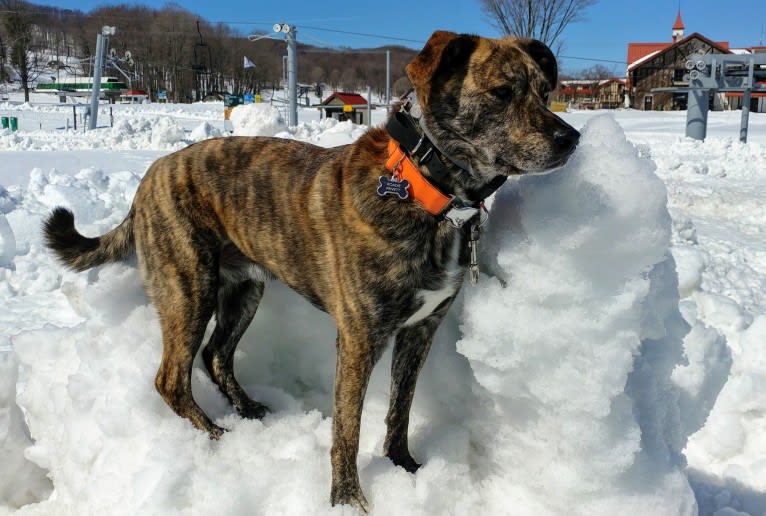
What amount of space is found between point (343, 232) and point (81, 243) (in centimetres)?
160

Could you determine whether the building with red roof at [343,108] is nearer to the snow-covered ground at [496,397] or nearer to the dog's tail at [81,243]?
the dog's tail at [81,243]

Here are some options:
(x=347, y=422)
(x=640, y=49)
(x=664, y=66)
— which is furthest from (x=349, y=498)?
(x=640, y=49)

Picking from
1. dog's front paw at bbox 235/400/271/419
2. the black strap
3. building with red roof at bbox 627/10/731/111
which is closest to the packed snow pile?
the black strap

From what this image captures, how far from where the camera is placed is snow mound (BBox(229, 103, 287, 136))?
6.83 m

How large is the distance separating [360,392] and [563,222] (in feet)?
3.37

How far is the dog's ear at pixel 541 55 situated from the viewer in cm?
271

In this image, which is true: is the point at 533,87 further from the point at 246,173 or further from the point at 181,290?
the point at 181,290

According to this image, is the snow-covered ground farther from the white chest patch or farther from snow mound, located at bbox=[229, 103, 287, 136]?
snow mound, located at bbox=[229, 103, 287, 136]

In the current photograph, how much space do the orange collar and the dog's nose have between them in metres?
0.42

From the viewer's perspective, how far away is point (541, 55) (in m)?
2.73

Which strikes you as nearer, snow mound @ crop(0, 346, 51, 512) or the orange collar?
the orange collar

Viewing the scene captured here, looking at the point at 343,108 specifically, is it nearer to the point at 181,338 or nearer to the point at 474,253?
the point at 181,338

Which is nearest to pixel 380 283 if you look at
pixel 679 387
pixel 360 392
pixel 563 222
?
pixel 360 392

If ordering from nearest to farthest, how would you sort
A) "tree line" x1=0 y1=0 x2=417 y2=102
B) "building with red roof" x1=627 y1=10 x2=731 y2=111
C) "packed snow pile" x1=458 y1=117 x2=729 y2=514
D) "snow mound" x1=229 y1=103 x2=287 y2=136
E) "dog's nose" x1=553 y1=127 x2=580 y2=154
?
"dog's nose" x1=553 y1=127 x2=580 y2=154
"packed snow pile" x1=458 y1=117 x2=729 y2=514
"snow mound" x1=229 y1=103 x2=287 y2=136
"building with red roof" x1=627 y1=10 x2=731 y2=111
"tree line" x1=0 y1=0 x2=417 y2=102
